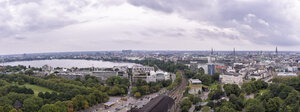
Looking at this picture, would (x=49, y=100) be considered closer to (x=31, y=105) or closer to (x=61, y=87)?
(x=31, y=105)

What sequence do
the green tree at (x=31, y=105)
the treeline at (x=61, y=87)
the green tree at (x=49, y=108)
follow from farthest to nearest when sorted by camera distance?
the treeline at (x=61, y=87)
the green tree at (x=31, y=105)
the green tree at (x=49, y=108)

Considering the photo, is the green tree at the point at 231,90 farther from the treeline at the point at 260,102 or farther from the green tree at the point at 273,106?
the green tree at the point at 273,106

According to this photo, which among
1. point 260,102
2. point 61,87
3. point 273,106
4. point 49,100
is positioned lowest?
point 273,106

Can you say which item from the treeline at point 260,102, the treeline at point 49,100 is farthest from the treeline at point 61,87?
the treeline at point 260,102

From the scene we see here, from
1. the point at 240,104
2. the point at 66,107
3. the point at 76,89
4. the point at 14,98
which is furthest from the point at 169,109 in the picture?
the point at 14,98

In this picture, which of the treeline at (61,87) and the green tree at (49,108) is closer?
the green tree at (49,108)

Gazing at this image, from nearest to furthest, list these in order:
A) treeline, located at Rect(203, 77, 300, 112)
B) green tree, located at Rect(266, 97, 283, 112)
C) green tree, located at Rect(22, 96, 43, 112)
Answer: treeline, located at Rect(203, 77, 300, 112) < green tree, located at Rect(22, 96, 43, 112) < green tree, located at Rect(266, 97, 283, 112)

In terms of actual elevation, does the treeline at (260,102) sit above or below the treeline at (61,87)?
below

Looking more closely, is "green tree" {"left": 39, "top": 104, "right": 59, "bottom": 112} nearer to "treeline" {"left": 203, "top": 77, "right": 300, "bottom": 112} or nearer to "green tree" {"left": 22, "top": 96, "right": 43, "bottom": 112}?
"green tree" {"left": 22, "top": 96, "right": 43, "bottom": 112}

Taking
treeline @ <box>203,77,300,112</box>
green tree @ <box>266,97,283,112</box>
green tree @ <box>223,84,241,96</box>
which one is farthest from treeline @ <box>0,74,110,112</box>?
green tree @ <box>266,97,283,112</box>

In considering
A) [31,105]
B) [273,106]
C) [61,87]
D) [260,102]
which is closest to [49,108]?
[31,105]

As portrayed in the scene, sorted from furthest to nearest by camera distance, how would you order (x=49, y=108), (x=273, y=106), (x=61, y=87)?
1. (x=61, y=87)
2. (x=273, y=106)
3. (x=49, y=108)

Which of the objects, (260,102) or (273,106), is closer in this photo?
(273,106)

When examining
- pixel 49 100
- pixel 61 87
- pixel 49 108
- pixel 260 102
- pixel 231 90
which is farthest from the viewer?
pixel 61 87
